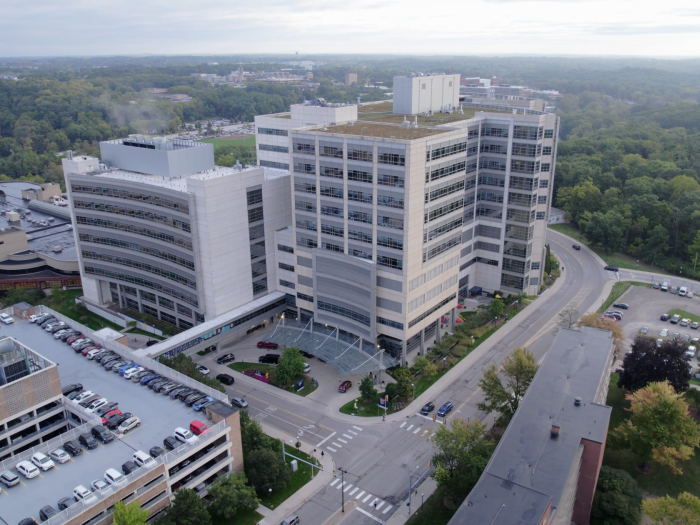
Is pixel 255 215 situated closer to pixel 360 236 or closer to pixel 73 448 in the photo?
pixel 360 236

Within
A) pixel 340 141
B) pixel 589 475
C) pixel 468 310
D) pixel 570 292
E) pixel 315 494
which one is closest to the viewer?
pixel 589 475

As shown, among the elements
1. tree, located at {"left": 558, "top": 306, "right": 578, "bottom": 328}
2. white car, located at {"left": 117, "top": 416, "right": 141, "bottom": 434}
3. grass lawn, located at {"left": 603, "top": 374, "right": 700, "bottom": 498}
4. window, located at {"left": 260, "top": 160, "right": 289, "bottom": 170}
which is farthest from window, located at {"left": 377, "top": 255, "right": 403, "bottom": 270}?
window, located at {"left": 260, "top": 160, "right": 289, "bottom": 170}

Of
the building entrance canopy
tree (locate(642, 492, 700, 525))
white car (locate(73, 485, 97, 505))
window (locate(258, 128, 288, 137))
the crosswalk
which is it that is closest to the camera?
tree (locate(642, 492, 700, 525))

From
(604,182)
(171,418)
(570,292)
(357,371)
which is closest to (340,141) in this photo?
(357,371)

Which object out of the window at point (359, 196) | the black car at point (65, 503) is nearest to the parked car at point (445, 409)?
the window at point (359, 196)

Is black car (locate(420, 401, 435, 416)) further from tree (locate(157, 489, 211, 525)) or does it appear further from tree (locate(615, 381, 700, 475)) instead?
tree (locate(157, 489, 211, 525))

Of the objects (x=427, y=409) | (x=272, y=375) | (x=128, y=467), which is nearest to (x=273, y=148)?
(x=272, y=375)

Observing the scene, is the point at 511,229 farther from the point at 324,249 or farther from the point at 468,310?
the point at 324,249
